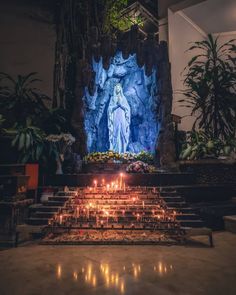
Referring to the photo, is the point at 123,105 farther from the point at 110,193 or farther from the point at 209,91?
the point at 110,193

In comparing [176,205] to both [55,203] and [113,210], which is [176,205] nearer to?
[113,210]

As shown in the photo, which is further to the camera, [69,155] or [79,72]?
[79,72]

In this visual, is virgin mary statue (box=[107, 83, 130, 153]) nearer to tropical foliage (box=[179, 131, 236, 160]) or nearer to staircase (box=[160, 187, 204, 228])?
tropical foliage (box=[179, 131, 236, 160])

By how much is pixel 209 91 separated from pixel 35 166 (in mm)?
8474

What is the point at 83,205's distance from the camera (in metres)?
5.07

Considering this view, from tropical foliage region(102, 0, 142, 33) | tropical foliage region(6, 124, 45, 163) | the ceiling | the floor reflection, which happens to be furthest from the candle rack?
Result: the ceiling

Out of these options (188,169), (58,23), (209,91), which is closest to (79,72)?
(58,23)

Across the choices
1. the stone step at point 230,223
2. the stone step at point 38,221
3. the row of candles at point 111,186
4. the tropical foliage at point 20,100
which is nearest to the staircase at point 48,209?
the stone step at point 38,221

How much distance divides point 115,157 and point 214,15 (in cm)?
950

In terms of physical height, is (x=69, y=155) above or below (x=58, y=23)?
below

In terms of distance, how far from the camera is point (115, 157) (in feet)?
29.9

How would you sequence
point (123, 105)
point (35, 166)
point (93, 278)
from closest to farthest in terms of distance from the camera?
1. point (93, 278)
2. point (35, 166)
3. point (123, 105)

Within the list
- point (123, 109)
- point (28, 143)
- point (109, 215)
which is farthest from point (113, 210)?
point (123, 109)

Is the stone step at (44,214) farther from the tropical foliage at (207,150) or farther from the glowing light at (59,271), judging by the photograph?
the tropical foliage at (207,150)
